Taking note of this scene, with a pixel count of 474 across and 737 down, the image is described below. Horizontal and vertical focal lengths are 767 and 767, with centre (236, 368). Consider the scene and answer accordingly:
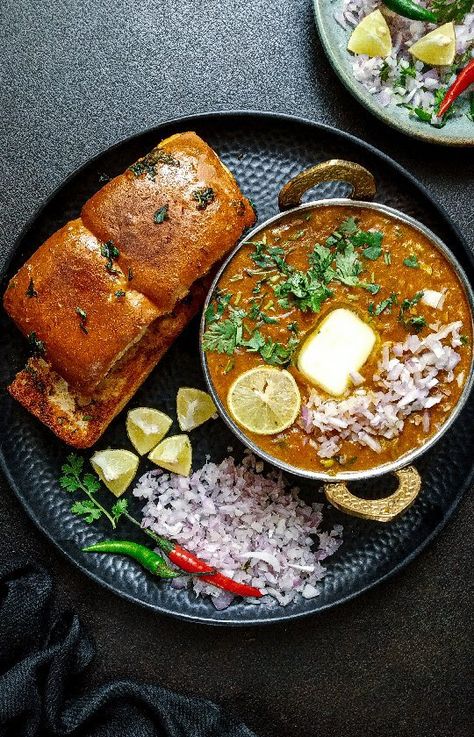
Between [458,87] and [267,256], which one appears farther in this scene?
[458,87]

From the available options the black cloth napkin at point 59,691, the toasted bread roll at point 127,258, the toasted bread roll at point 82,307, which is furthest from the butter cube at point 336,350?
the black cloth napkin at point 59,691

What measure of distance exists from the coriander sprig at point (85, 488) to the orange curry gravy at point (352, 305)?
2.50ft

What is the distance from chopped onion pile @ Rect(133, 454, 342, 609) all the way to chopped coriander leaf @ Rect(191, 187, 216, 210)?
1.11 metres

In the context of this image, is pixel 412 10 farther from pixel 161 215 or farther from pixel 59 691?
pixel 59 691

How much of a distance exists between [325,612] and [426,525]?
0.58 m

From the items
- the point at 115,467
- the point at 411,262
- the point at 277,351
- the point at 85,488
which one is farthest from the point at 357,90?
the point at 85,488

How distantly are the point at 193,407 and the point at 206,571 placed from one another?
2.32 feet

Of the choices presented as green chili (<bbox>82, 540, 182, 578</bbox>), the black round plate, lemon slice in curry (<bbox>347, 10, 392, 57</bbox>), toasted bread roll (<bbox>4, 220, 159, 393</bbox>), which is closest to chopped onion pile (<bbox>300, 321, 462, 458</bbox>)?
the black round plate

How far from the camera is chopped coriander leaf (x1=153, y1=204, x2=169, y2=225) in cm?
297

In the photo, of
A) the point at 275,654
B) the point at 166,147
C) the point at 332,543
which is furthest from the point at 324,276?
the point at 275,654

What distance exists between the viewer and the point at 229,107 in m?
3.46

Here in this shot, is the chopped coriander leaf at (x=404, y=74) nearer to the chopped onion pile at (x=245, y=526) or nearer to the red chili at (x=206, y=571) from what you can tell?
the chopped onion pile at (x=245, y=526)

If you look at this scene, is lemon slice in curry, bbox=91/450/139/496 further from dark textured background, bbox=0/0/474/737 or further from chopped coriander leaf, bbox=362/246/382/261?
chopped coriander leaf, bbox=362/246/382/261

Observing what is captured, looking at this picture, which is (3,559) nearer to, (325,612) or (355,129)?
(325,612)
